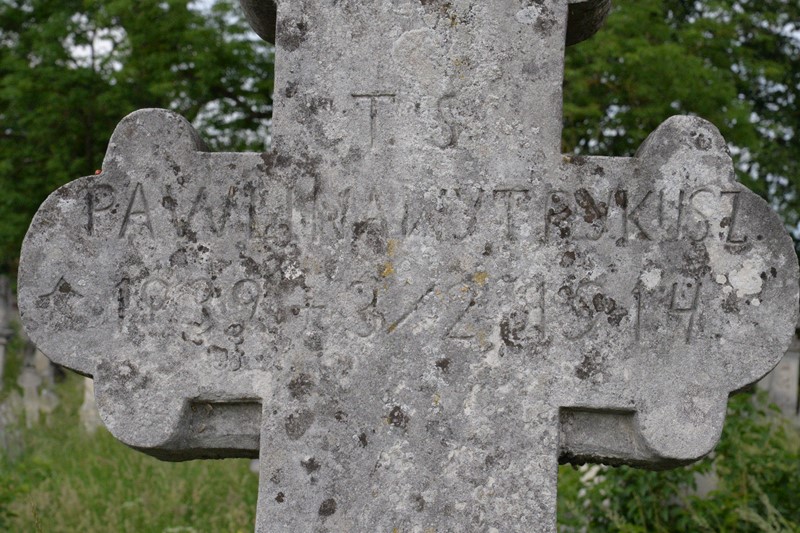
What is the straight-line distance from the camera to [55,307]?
2.97 metres

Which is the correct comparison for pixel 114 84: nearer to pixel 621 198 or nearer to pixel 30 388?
pixel 30 388

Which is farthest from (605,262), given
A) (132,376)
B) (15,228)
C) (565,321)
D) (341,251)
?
(15,228)

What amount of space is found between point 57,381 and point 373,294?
43.0 ft

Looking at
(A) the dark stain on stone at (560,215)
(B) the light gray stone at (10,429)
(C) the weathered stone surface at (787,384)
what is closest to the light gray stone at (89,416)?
(B) the light gray stone at (10,429)

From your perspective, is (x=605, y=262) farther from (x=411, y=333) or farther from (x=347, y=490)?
(x=347, y=490)

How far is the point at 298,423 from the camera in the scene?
114 inches

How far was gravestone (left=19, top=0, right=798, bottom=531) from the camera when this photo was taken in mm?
2859

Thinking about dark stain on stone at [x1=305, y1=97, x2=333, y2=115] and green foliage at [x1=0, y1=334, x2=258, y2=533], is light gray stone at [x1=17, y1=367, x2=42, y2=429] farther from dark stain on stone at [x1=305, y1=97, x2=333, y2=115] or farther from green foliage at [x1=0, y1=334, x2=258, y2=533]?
dark stain on stone at [x1=305, y1=97, x2=333, y2=115]

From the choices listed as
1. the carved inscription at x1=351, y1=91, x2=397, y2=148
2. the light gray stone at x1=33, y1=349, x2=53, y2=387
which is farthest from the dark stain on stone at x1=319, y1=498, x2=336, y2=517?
the light gray stone at x1=33, y1=349, x2=53, y2=387

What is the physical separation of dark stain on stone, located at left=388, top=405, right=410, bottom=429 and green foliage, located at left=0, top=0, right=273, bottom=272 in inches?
402

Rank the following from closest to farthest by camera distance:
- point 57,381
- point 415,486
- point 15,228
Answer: point 415,486
point 15,228
point 57,381

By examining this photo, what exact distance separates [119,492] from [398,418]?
395 centimetres

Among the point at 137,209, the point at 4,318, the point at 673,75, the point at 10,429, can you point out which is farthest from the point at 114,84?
the point at 137,209

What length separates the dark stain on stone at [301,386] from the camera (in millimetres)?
2904
